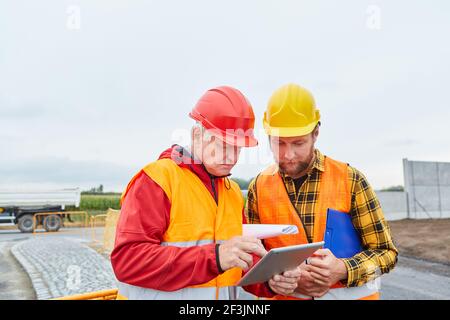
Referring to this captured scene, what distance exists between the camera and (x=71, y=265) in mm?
9969

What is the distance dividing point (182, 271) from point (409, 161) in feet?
65.8

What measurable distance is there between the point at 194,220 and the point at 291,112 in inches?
33.2

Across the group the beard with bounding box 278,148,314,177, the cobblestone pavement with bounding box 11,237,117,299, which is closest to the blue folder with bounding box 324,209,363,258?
the beard with bounding box 278,148,314,177

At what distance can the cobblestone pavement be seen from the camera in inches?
299

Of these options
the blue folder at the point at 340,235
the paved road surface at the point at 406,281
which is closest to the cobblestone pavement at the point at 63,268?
the paved road surface at the point at 406,281

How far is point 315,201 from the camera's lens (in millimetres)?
2148

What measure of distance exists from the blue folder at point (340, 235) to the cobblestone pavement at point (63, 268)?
21.1ft

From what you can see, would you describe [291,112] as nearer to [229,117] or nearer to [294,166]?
[294,166]

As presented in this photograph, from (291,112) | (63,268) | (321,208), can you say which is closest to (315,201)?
(321,208)

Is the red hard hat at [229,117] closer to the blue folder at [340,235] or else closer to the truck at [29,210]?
the blue folder at [340,235]

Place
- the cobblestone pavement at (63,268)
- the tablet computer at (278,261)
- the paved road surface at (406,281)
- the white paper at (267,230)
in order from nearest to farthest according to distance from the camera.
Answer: the tablet computer at (278,261), the white paper at (267,230), the paved road surface at (406,281), the cobblestone pavement at (63,268)

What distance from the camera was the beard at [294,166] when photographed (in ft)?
7.02

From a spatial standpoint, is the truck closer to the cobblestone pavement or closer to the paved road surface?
the cobblestone pavement
